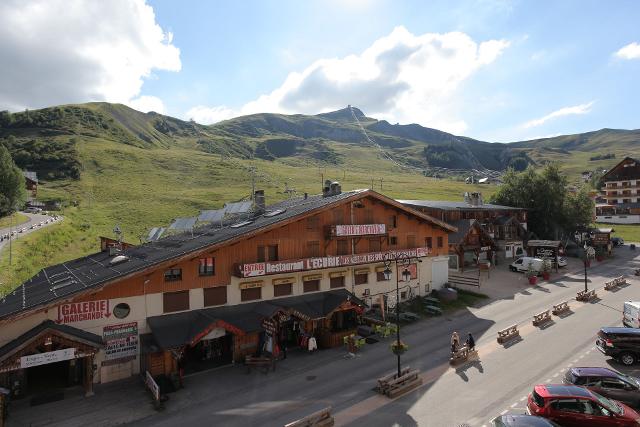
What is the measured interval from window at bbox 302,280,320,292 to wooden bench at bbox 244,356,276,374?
23.4ft

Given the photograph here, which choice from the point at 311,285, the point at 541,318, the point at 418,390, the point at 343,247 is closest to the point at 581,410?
the point at 418,390

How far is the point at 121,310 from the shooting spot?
24109mm

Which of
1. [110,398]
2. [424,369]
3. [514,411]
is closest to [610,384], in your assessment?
[514,411]

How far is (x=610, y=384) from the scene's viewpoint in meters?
19.1

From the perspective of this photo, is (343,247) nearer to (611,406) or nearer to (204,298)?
(204,298)

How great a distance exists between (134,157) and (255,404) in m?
155

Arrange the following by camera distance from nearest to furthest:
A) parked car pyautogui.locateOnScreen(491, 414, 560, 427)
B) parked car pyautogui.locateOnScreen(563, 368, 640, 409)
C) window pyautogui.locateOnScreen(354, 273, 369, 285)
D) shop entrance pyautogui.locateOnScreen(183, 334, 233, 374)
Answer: parked car pyautogui.locateOnScreen(491, 414, 560, 427), parked car pyautogui.locateOnScreen(563, 368, 640, 409), shop entrance pyautogui.locateOnScreen(183, 334, 233, 374), window pyautogui.locateOnScreen(354, 273, 369, 285)

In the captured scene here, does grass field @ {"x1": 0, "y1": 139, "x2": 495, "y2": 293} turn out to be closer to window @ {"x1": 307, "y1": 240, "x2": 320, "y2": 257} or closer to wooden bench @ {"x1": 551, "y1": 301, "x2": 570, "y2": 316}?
window @ {"x1": 307, "y1": 240, "x2": 320, "y2": 257}

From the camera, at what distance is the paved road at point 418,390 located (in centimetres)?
1931

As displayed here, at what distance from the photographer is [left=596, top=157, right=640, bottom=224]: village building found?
11944cm

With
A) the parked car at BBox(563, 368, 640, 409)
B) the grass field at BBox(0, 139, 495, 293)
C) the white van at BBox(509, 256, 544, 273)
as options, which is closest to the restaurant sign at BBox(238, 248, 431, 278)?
the parked car at BBox(563, 368, 640, 409)

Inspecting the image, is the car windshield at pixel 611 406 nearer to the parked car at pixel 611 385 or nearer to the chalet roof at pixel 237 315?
the parked car at pixel 611 385

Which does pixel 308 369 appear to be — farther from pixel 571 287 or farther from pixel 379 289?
pixel 571 287

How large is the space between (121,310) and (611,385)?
26866 mm
